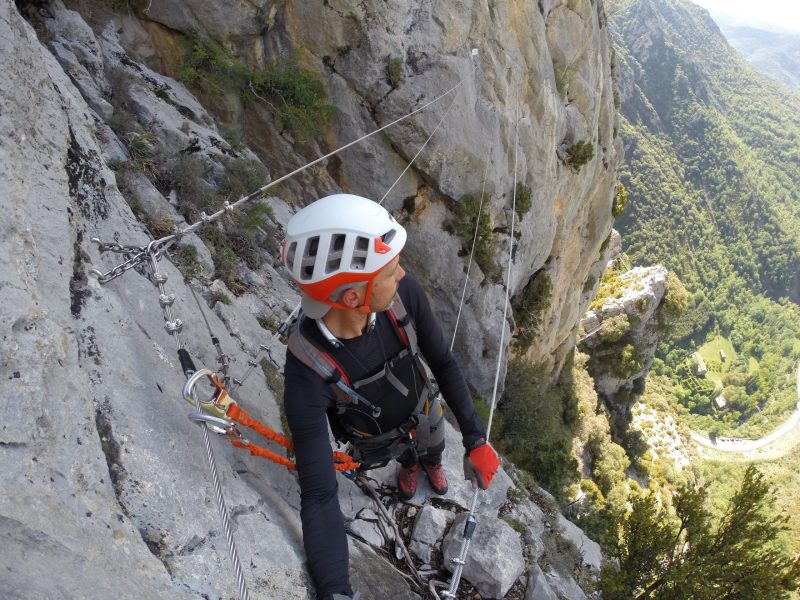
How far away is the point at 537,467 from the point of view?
1336cm

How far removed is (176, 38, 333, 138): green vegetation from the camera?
8.60 meters

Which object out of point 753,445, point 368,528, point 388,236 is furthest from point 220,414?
point 753,445

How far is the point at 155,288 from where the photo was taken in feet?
11.7

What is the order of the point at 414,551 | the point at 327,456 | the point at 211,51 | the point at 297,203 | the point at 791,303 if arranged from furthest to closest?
the point at 791,303 < the point at 297,203 < the point at 211,51 < the point at 414,551 < the point at 327,456

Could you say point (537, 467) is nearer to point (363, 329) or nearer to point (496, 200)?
point (496, 200)

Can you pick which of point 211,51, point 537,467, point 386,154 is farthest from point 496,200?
point 537,467

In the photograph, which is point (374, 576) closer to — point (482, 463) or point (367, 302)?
point (482, 463)

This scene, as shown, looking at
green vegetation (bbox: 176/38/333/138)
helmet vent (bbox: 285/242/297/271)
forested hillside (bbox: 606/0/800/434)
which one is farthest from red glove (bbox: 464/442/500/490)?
forested hillside (bbox: 606/0/800/434)

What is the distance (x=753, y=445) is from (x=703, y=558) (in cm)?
9653

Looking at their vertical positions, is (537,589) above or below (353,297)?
below

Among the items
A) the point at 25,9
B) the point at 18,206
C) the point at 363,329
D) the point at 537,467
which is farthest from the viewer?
the point at 537,467

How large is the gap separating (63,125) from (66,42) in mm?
4230

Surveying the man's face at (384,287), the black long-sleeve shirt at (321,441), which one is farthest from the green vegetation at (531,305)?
the man's face at (384,287)

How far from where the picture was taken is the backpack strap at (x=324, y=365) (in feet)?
9.23
